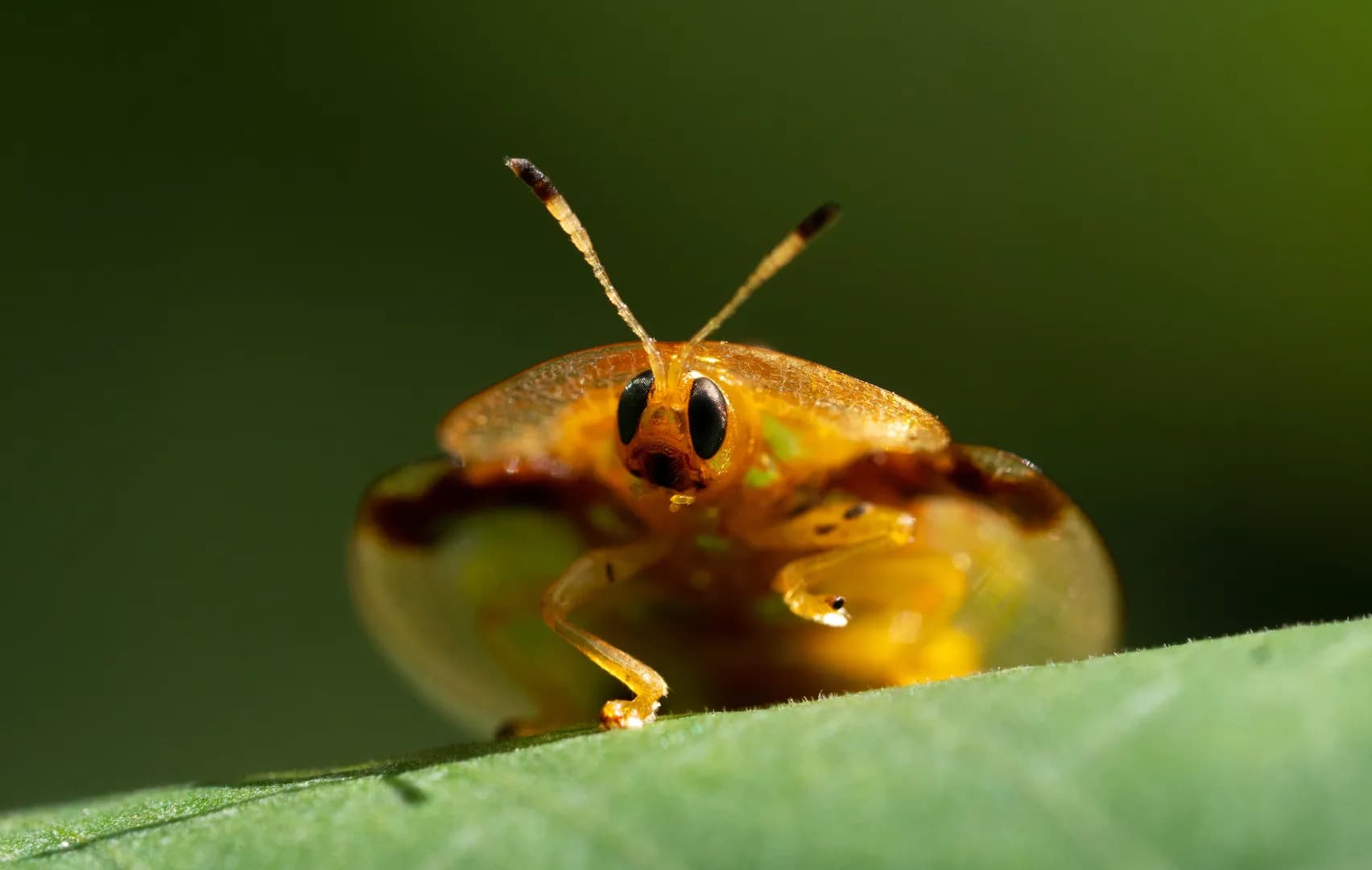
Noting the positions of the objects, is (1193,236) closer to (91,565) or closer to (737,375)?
(737,375)

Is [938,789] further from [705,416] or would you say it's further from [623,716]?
[705,416]

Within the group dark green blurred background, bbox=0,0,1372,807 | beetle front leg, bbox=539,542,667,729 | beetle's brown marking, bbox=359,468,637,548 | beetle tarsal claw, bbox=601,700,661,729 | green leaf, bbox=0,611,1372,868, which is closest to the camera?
green leaf, bbox=0,611,1372,868

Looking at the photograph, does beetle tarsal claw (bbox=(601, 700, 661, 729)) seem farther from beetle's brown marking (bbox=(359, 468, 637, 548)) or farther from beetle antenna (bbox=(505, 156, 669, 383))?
beetle's brown marking (bbox=(359, 468, 637, 548))

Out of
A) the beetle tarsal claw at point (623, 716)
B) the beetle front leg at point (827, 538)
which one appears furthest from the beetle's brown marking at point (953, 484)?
the beetle tarsal claw at point (623, 716)

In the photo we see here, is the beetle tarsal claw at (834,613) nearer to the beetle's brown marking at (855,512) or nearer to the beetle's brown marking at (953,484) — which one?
the beetle's brown marking at (855,512)

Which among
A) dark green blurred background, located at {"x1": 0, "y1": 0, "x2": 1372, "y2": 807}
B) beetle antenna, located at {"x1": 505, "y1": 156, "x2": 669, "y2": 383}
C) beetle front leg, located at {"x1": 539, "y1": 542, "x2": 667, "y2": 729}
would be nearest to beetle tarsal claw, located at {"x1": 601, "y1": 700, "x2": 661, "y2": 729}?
beetle front leg, located at {"x1": 539, "y1": 542, "x2": 667, "y2": 729}
